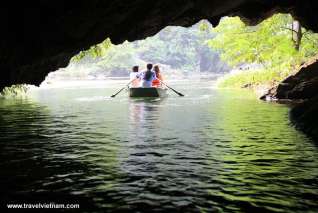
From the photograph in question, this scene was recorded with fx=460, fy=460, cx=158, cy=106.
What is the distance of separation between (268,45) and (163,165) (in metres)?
30.1

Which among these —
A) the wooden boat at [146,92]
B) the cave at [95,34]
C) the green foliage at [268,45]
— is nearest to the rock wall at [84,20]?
the cave at [95,34]

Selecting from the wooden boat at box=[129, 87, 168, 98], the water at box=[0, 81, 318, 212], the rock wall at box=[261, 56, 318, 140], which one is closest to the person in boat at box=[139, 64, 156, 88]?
the wooden boat at box=[129, 87, 168, 98]

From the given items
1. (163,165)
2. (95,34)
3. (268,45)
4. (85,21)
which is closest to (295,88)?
Result: (268,45)

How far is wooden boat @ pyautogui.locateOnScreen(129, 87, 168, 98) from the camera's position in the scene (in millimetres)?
38353

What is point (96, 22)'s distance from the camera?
1895cm

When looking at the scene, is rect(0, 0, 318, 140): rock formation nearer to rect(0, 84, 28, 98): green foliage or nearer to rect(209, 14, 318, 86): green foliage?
rect(209, 14, 318, 86): green foliage

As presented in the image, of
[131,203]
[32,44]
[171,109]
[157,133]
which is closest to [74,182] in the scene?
[131,203]

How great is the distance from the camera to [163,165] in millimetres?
12133

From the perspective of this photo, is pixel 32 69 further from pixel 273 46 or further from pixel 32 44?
pixel 273 46

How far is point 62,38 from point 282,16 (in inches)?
933

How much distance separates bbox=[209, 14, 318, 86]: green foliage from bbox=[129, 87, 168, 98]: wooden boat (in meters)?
7.65

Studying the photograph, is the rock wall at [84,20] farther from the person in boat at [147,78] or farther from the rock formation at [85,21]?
the person in boat at [147,78]

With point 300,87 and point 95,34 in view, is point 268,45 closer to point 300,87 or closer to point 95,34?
point 300,87

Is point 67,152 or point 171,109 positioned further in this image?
point 171,109
